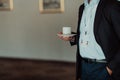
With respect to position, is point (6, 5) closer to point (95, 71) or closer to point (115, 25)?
point (95, 71)

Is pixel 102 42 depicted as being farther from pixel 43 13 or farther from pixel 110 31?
pixel 43 13

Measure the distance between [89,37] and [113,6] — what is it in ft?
1.04

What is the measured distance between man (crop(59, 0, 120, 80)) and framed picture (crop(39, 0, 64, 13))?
381cm

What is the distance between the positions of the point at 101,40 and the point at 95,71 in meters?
0.28

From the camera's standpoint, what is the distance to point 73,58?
19.3 feet

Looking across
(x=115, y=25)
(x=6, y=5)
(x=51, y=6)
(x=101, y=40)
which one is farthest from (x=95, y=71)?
(x=6, y=5)

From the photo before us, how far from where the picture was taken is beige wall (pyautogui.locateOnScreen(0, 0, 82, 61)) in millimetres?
5867

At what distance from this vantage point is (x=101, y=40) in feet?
6.04

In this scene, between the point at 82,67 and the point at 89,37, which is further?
the point at 82,67

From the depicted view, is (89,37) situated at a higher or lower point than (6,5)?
lower

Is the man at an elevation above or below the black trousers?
above

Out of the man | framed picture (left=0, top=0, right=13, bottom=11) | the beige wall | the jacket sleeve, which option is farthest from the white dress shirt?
framed picture (left=0, top=0, right=13, bottom=11)

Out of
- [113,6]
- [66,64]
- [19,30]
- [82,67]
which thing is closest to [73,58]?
[66,64]

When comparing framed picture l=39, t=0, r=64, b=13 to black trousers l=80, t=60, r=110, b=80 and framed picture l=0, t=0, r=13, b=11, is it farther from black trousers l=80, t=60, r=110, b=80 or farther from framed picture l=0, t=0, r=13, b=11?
black trousers l=80, t=60, r=110, b=80
